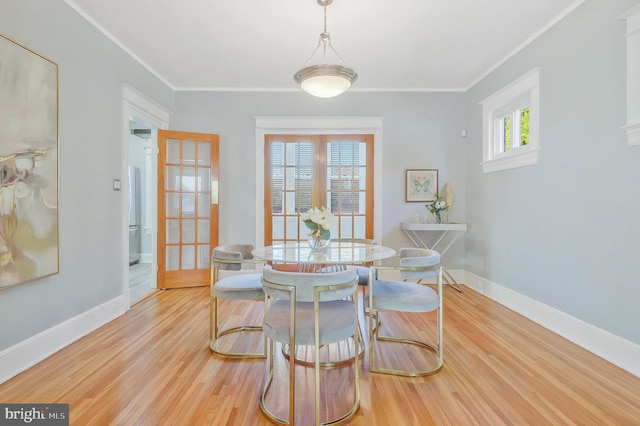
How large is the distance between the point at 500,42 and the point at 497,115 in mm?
891

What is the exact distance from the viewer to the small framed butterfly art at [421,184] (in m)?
4.33

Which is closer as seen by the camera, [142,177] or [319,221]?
[319,221]

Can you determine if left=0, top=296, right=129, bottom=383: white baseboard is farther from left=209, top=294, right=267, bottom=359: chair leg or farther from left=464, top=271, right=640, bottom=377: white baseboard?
left=464, top=271, right=640, bottom=377: white baseboard

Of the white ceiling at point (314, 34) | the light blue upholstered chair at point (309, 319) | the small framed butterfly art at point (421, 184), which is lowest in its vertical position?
the light blue upholstered chair at point (309, 319)

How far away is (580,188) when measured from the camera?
2.47 metres

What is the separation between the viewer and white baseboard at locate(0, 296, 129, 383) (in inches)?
77.2

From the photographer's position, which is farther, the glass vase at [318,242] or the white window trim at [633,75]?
the glass vase at [318,242]

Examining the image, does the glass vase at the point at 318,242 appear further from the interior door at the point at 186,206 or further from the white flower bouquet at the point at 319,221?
the interior door at the point at 186,206

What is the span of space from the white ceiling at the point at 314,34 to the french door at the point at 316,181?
2.90 ft

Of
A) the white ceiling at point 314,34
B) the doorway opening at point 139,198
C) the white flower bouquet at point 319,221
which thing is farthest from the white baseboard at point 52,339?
the doorway opening at point 139,198

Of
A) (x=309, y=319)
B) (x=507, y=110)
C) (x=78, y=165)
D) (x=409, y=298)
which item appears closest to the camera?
(x=309, y=319)

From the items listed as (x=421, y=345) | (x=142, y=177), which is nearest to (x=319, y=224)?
(x=421, y=345)

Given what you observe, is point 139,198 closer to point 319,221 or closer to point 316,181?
point 316,181

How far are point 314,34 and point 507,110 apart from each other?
2.33 m
